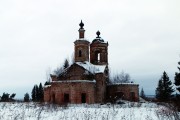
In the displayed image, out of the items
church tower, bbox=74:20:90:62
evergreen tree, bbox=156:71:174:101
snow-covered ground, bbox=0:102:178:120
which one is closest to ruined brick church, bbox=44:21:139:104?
church tower, bbox=74:20:90:62

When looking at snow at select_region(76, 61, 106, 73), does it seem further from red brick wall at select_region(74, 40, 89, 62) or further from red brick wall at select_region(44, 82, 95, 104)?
red brick wall at select_region(44, 82, 95, 104)

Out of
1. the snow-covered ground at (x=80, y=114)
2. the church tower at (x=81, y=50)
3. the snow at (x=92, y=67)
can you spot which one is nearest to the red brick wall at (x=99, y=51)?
the church tower at (x=81, y=50)

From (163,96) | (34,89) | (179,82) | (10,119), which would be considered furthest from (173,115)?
(34,89)

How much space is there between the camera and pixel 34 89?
7144cm

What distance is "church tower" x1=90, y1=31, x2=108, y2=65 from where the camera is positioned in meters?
47.0

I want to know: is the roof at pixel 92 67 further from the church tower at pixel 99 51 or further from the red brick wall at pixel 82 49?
the church tower at pixel 99 51

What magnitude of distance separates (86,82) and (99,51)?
941 cm

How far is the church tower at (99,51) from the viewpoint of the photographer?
47.0 m

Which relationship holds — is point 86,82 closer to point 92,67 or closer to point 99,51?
point 92,67

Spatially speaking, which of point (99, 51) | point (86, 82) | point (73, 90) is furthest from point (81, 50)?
point (73, 90)

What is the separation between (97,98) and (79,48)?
25.6 feet

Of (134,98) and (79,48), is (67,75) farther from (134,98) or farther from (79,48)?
(134,98)

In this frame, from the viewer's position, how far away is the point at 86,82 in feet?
127

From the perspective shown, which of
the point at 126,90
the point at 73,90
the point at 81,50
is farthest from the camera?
the point at 81,50
